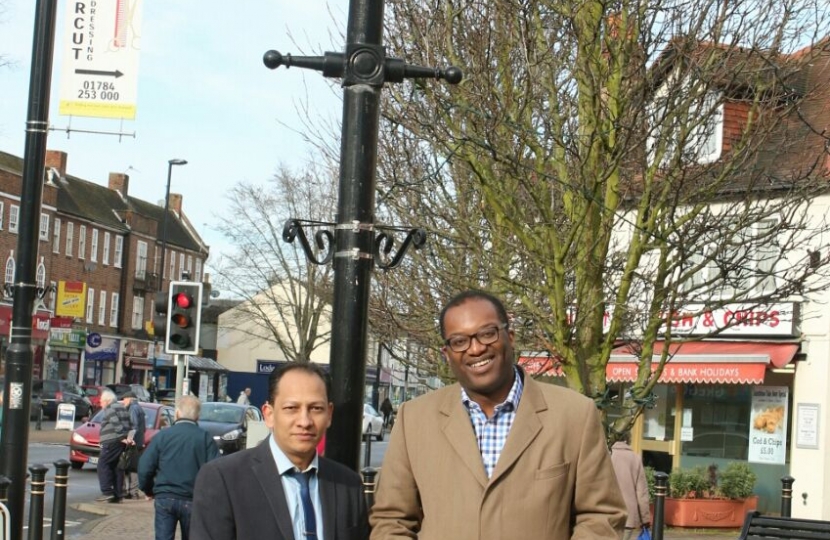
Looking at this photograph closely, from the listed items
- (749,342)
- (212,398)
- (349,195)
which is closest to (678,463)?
(749,342)

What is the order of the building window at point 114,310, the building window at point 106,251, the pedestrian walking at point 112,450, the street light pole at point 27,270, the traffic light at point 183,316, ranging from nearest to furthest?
1. the street light pole at point 27,270
2. the traffic light at point 183,316
3. the pedestrian walking at point 112,450
4. the building window at point 106,251
5. the building window at point 114,310

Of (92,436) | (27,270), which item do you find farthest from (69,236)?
(27,270)

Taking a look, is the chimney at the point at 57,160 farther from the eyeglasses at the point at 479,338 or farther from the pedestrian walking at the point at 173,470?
the eyeglasses at the point at 479,338

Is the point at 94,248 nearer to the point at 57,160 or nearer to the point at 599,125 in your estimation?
the point at 57,160

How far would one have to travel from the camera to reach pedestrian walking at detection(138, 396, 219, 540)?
1057cm

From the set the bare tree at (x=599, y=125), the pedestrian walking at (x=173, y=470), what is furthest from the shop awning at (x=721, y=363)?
the pedestrian walking at (x=173, y=470)

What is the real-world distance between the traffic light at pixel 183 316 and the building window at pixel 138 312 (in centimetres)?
5690

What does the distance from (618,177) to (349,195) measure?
6935 millimetres

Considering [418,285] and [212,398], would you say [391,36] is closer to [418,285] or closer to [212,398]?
[418,285]

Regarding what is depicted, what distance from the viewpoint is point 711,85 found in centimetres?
1127

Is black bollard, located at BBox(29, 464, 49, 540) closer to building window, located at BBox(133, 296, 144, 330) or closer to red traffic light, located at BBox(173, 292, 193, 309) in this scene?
red traffic light, located at BBox(173, 292, 193, 309)

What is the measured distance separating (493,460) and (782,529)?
5705 millimetres

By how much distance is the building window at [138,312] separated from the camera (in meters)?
71.4

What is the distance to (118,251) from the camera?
2719 inches
